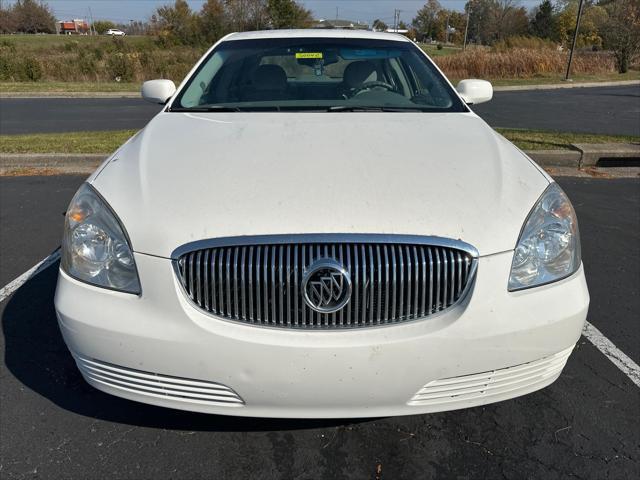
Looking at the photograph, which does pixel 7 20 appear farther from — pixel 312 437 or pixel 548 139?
pixel 312 437

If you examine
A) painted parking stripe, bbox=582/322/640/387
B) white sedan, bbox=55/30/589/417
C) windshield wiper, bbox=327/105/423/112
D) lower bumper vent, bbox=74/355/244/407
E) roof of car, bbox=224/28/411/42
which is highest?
roof of car, bbox=224/28/411/42

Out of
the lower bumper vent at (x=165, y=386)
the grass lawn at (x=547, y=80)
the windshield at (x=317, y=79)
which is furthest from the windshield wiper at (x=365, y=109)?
the grass lawn at (x=547, y=80)

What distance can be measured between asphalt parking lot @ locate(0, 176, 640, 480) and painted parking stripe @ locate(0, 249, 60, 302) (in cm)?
65

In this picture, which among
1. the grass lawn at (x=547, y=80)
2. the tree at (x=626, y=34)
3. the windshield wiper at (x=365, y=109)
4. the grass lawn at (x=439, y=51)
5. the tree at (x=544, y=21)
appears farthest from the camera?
the tree at (x=544, y=21)

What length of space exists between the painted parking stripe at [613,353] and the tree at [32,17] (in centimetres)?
8897

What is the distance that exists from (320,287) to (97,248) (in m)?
0.85

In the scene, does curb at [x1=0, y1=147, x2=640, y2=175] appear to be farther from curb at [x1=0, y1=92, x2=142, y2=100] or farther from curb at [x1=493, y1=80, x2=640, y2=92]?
curb at [x1=493, y1=80, x2=640, y2=92]

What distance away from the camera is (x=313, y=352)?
1723 mm

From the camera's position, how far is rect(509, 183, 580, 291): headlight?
6.14 ft

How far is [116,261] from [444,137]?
5.23 feet

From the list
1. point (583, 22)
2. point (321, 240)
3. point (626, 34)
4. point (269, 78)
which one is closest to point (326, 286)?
point (321, 240)

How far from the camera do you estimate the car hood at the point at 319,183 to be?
1810 millimetres

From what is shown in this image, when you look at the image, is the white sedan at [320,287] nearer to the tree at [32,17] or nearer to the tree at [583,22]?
the tree at [583,22]

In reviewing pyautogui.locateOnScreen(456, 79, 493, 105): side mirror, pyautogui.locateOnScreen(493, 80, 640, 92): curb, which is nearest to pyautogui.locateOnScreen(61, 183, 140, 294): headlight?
pyautogui.locateOnScreen(456, 79, 493, 105): side mirror
